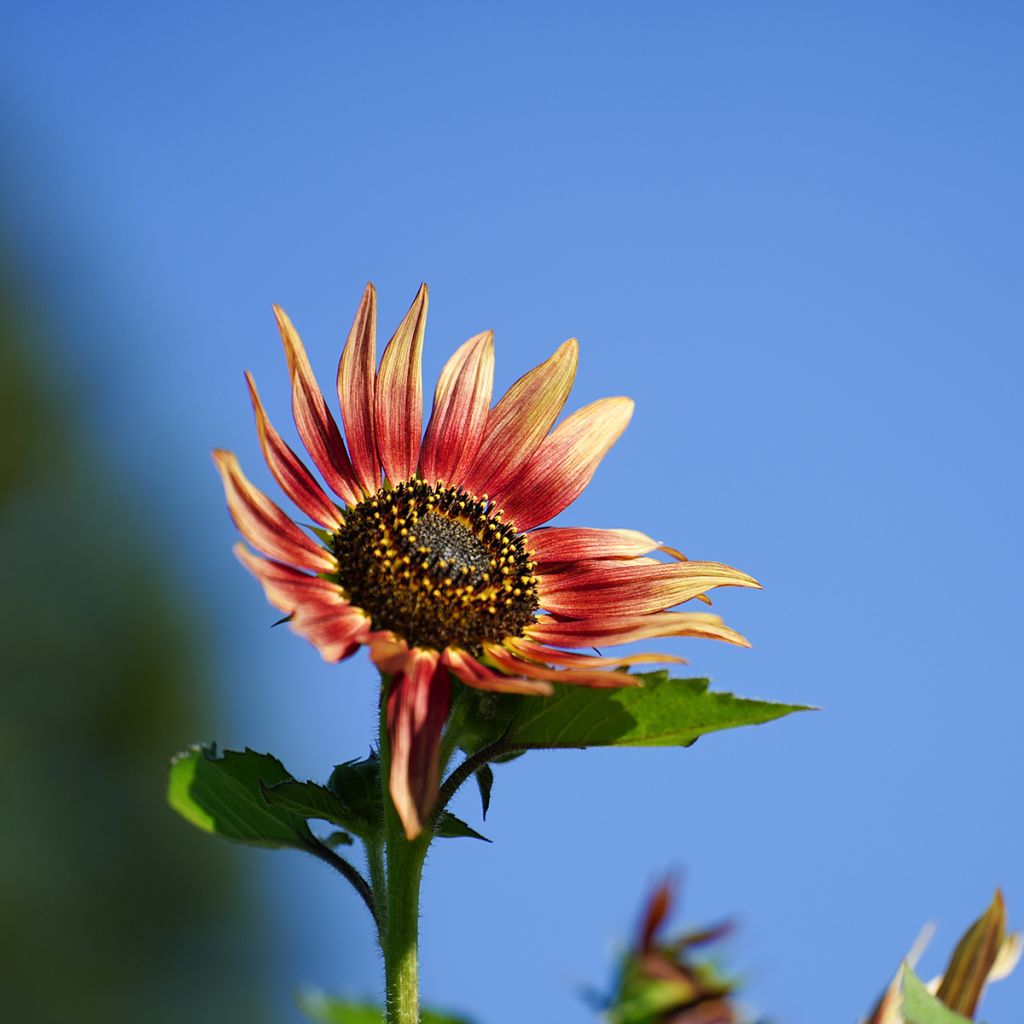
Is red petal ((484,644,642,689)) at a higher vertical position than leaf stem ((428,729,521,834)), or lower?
higher

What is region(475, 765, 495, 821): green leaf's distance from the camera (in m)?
A: 1.46

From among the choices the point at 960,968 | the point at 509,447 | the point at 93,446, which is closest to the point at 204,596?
the point at 93,446

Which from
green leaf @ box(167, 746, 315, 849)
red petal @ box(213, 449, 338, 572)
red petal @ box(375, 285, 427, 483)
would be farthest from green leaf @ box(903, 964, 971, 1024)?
red petal @ box(375, 285, 427, 483)

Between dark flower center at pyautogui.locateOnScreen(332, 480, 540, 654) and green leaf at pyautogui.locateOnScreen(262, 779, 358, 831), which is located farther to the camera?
dark flower center at pyautogui.locateOnScreen(332, 480, 540, 654)

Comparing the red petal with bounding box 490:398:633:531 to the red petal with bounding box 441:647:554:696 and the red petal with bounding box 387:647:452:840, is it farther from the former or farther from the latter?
the red petal with bounding box 387:647:452:840

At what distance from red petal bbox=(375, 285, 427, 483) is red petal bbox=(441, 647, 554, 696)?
1.59 feet

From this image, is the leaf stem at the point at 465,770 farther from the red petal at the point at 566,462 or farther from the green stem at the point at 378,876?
the red petal at the point at 566,462

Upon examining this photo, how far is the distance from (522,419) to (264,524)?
0.56m

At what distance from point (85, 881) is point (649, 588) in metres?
12.8

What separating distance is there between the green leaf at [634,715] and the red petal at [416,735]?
9cm

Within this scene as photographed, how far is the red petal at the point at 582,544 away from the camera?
1912 millimetres

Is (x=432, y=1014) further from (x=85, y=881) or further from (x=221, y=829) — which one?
(x=85, y=881)

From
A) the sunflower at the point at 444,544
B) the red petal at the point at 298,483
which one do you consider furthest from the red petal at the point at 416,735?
the red petal at the point at 298,483

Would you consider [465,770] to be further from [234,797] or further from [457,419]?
[457,419]
